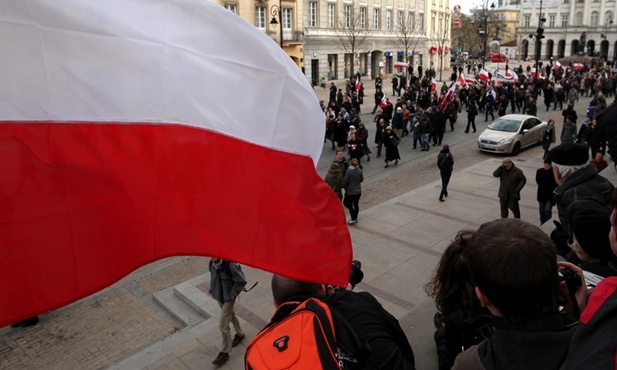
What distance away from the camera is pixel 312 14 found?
148 feet

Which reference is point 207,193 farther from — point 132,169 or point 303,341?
point 303,341

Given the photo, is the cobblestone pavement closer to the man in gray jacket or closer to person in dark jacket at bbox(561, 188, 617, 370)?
the man in gray jacket

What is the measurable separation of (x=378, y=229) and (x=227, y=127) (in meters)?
8.55

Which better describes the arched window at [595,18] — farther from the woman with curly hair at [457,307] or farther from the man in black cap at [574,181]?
the woman with curly hair at [457,307]

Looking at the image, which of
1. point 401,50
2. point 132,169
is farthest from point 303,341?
point 401,50

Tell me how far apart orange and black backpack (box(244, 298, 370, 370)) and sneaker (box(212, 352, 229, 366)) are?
4.61m

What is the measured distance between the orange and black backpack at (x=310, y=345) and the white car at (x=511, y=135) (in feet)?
59.5

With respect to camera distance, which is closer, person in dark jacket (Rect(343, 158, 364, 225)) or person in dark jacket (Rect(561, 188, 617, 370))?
person in dark jacket (Rect(561, 188, 617, 370))

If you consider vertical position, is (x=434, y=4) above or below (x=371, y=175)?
above

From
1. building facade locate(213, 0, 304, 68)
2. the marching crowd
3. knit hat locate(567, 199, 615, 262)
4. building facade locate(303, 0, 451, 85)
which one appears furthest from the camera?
building facade locate(303, 0, 451, 85)

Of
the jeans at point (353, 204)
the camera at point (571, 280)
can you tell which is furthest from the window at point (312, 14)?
the camera at point (571, 280)

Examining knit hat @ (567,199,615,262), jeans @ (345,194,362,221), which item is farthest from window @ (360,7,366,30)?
knit hat @ (567,199,615,262)

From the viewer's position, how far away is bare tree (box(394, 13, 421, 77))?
5725 centimetres

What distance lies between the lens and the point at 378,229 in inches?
440
